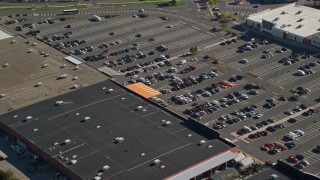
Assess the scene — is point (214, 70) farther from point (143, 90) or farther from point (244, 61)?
point (143, 90)

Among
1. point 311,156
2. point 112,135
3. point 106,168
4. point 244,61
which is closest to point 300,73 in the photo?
point 244,61

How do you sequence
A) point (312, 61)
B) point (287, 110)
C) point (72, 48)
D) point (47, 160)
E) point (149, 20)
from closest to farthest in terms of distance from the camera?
point (47, 160)
point (287, 110)
point (312, 61)
point (72, 48)
point (149, 20)

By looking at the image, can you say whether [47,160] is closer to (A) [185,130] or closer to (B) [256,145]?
(A) [185,130]

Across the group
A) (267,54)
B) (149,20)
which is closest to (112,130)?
(267,54)

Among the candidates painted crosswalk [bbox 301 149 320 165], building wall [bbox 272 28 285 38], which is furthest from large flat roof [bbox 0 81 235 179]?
building wall [bbox 272 28 285 38]

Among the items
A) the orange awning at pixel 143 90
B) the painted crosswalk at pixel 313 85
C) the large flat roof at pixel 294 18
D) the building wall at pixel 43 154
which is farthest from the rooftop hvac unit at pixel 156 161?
the large flat roof at pixel 294 18

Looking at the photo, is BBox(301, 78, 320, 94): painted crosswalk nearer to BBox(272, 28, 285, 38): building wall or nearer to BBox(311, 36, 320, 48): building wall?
BBox(311, 36, 320, 48): building wall

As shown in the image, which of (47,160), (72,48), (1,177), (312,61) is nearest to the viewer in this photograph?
(1,177)
